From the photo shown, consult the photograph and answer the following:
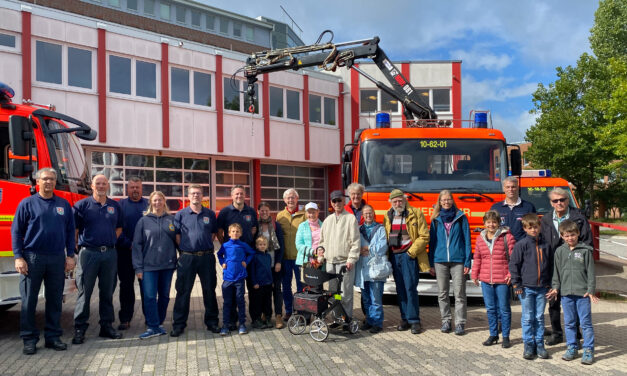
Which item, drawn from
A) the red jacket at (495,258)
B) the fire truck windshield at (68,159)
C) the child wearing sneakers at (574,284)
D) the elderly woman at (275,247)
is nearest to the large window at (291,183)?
the fire truck windshield at (68,159)

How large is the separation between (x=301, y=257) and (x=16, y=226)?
128 inches

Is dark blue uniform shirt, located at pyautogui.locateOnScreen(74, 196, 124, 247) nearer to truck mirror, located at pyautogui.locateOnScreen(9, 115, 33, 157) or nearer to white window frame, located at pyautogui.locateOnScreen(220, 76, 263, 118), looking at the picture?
truck mirror, located at pyautogui.locateOnScreen(9, 115, 33, 157)

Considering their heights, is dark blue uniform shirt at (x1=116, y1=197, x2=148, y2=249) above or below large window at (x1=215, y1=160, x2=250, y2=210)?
below

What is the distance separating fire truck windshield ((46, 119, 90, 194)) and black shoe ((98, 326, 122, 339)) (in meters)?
1.88

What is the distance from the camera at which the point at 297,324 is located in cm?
655

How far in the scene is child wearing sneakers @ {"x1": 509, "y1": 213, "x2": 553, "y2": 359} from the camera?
565 cm

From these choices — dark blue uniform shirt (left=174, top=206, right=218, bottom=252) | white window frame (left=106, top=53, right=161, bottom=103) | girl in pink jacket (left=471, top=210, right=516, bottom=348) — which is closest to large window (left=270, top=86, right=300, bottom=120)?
white window frame (left=106, top=53, right=161, bottom=103)

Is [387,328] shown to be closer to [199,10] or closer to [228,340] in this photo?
[228,340]

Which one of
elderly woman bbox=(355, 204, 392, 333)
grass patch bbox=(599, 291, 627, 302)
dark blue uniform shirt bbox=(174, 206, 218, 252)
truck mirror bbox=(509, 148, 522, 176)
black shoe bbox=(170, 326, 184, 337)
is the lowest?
grass patch bbox=(599, 291, 627, 302)

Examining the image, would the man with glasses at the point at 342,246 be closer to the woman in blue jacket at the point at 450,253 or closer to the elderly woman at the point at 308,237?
the elderly woman at the point at 308,237

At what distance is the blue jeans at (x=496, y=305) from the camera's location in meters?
6.03

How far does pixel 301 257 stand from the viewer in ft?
22.4

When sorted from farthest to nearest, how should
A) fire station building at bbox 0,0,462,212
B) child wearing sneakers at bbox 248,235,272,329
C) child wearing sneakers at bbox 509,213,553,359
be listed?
fire station building at bbox 0,0,462,212
child wearing sneakers at bbox 248,235,272,329
child wearing sneakers at bbox 509,213,553,359

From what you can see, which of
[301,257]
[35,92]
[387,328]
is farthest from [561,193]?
[35,92]
